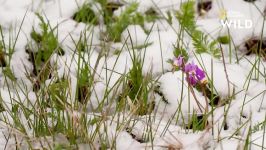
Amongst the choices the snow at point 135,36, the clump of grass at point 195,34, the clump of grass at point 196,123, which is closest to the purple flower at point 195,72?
the clump of grass at point 196,123

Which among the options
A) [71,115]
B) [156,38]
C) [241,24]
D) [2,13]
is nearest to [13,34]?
[2,13]

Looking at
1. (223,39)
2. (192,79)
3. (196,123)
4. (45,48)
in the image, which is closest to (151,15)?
(223,39)

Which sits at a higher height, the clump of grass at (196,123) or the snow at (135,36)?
the snow at (135,36)

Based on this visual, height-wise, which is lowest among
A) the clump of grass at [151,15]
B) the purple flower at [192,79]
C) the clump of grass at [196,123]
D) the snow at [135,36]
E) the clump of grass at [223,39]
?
the clump of grass at [196,123]

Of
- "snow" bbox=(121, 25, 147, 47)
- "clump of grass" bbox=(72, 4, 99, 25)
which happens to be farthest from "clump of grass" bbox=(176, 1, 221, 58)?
"clump of grass" bbox=(72, 4, 99, 25)

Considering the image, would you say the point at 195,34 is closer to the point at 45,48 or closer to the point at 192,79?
the point at 192,79

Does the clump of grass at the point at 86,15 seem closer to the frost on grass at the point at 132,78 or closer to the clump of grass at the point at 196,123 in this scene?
the frost on grass at the point at 132,78

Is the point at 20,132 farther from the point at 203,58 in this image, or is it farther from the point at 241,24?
the point at 241,24
